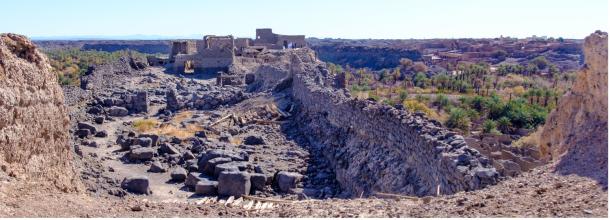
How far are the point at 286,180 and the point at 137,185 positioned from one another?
3.06m

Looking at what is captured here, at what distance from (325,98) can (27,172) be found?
1168 cm

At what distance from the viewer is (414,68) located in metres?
66.4

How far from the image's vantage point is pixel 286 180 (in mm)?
13719

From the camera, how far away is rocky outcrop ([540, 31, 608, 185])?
26.4 ft

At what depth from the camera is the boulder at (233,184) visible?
1302 centimetres

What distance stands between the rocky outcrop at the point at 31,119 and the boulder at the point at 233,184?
3.93 meters

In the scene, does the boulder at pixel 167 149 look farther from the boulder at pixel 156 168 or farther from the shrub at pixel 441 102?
the shrub at pixel 441 102

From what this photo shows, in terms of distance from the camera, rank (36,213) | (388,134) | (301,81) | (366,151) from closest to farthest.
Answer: (36,213) < (388,134) < (366,151) < (301,81)

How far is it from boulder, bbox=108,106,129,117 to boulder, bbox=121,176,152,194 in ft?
41.1

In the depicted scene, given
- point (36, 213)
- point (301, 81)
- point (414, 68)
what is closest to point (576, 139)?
point (36, 213)

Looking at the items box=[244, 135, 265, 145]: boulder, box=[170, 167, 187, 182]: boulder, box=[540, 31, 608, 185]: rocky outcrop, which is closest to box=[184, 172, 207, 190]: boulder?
box=[170, 167, 187, 182]: boulder

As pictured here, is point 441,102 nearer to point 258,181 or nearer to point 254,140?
point 254,140

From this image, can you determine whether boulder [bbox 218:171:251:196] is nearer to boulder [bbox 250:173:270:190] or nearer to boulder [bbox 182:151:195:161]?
boulder [bbox 250:173:270:190]

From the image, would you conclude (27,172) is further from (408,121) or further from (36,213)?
(408,121)
